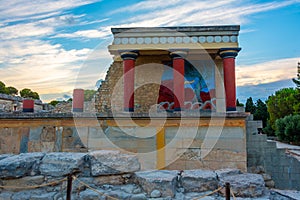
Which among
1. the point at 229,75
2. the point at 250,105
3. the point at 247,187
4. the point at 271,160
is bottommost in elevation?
the point at 271,160

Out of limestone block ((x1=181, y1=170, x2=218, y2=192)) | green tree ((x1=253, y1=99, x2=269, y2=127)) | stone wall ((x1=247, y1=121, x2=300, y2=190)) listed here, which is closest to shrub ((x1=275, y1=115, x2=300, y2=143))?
green tree ((x1=253, y1=99, x2=269, y2=127))

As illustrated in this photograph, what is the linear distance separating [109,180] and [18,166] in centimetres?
133

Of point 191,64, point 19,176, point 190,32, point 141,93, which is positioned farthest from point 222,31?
point 19,176

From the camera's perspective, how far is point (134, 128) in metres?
5.48

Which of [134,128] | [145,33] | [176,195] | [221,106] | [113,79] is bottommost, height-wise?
[176,195]

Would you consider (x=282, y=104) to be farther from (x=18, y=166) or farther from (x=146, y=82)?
(x=18, y=166)

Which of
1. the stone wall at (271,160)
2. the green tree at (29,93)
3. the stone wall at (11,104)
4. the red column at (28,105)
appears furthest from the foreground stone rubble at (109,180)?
the green tree at (29,93)

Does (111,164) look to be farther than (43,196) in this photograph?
Yes

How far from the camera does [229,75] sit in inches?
387

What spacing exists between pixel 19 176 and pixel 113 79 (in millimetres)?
9460

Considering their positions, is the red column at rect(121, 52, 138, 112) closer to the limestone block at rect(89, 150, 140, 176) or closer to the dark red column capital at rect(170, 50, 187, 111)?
the dark red column capital at rect(170, 50, 187, 111)

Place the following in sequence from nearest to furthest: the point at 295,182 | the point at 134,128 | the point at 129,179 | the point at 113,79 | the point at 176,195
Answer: the point at 176,195 → the point at 129,179 → the point at 134,128 → the point at 295,182 → the point at 113,79

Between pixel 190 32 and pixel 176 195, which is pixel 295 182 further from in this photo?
pixel 190 32

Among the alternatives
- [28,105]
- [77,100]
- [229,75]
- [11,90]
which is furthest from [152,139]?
[11,90]
